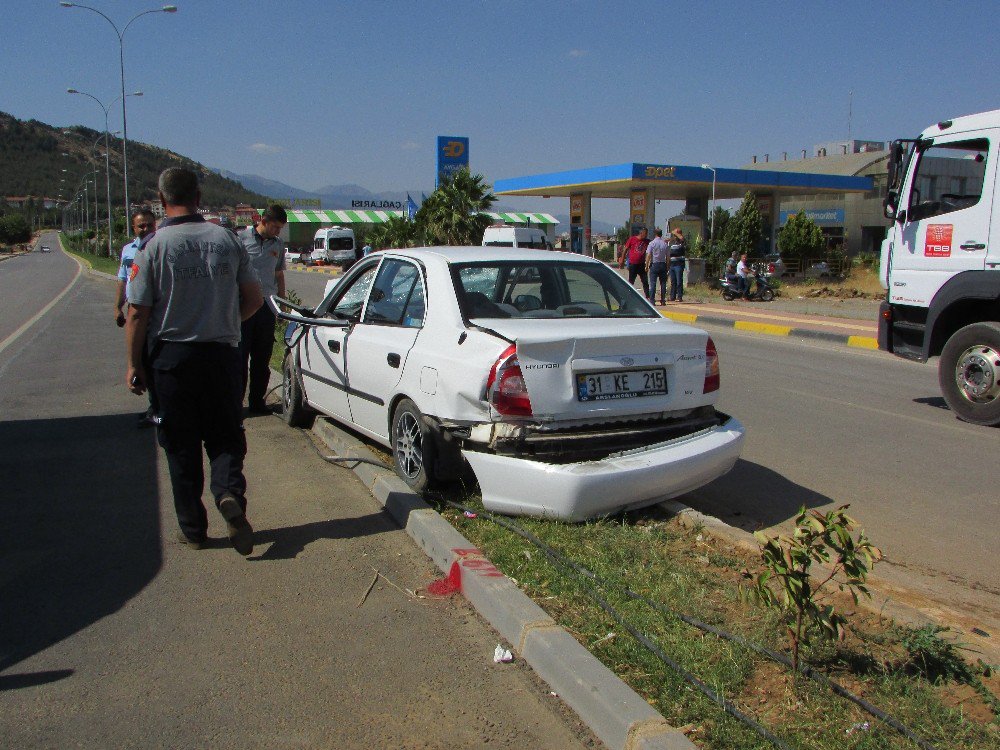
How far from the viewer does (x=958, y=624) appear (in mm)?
3482

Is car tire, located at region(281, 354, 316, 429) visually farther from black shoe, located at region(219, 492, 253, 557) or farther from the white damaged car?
black shoe, located at region(219, 492, 253, 557)

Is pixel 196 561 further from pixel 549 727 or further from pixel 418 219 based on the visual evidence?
pixel 418 219

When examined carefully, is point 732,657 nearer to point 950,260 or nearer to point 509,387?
point 509,387

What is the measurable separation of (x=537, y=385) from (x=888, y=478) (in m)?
3.10

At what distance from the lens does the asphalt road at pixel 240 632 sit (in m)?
2.92

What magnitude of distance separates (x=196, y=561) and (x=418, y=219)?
1429 inches

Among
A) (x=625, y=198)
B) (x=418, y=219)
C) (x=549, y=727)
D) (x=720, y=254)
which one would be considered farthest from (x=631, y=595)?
(x=625, y=198)

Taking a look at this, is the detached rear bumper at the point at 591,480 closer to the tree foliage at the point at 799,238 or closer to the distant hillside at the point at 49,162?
the tree foliage at the point at 799,238

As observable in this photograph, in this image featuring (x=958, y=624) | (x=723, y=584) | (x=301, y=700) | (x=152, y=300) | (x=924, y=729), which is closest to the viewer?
(x=924, y=729)

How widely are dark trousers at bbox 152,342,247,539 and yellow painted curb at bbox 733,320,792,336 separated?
13.1 meters

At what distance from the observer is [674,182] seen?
38531 millimetres

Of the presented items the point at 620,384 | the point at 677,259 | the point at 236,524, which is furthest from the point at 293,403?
the point at 677,259

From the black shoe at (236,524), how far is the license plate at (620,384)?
5.86ft

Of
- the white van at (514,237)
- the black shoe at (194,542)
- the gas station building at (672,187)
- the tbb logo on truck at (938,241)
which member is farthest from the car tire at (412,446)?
the gas station building at (672,187)
